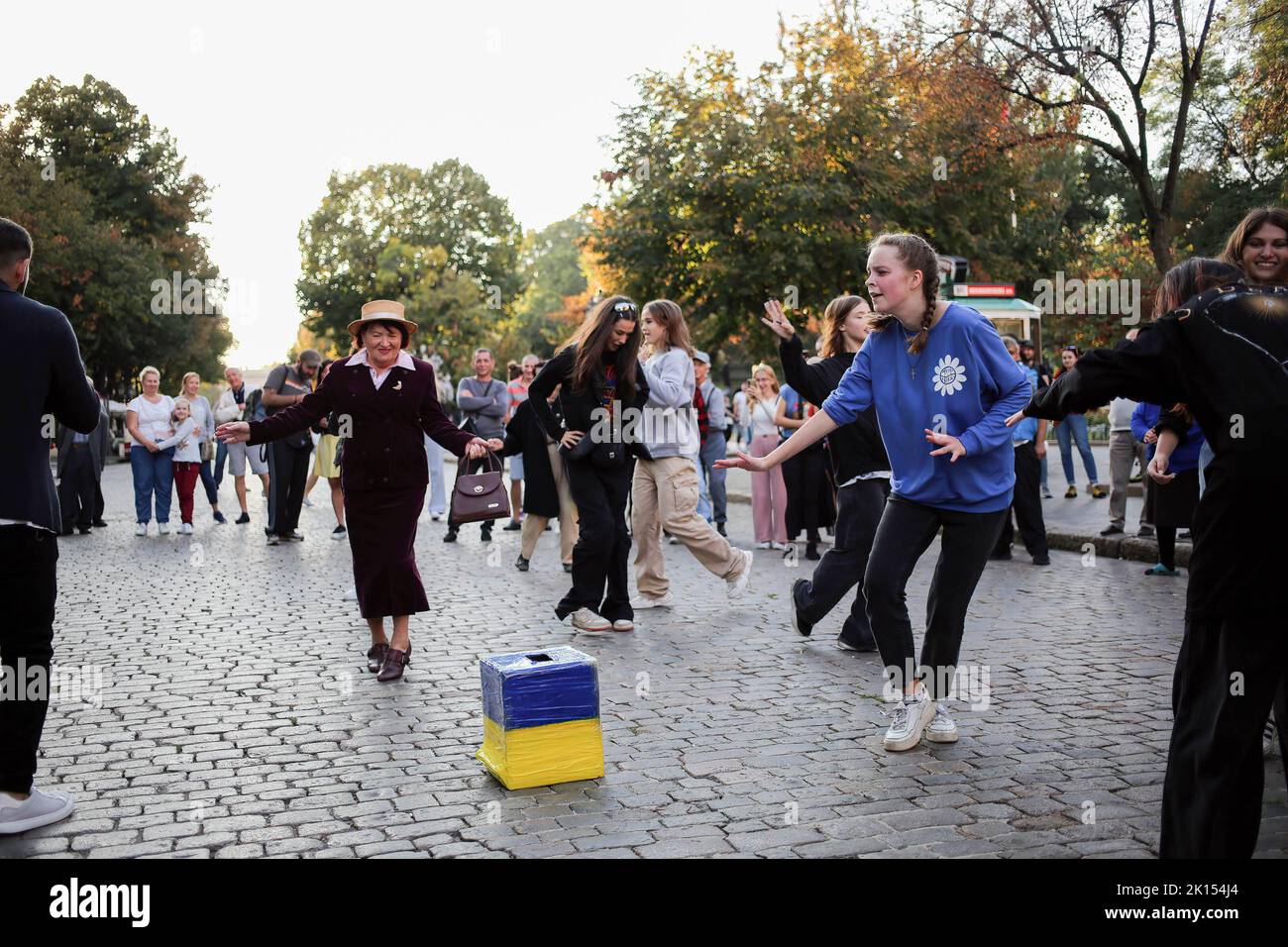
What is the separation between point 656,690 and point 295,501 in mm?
9068

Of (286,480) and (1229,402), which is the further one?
(286,480)

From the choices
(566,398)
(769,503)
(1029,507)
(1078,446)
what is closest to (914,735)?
(566,398)

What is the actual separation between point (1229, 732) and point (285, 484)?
1272 centimetres

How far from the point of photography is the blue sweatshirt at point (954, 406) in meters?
5.44

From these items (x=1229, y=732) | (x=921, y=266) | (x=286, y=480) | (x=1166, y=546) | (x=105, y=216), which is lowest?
(x=1166, y=546)

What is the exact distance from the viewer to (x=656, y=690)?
684 cm

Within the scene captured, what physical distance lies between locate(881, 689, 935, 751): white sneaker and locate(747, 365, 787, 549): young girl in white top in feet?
26.2

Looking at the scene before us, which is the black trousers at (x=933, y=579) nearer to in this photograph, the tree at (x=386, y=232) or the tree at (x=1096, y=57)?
the tree at (x=1096, y=57)

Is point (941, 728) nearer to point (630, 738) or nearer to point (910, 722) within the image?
point (910, 722)

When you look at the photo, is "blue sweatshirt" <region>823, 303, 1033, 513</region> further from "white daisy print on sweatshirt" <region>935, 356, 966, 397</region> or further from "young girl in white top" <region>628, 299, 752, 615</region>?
"young girl in white top" <region>628, 299, 752, 615</region>

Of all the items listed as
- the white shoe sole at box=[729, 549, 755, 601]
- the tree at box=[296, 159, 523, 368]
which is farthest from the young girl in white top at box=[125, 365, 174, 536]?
the tree at box=[296, 159, 523, 368]

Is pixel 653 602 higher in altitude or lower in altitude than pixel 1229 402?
lower

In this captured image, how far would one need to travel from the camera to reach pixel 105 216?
46.2 metres
